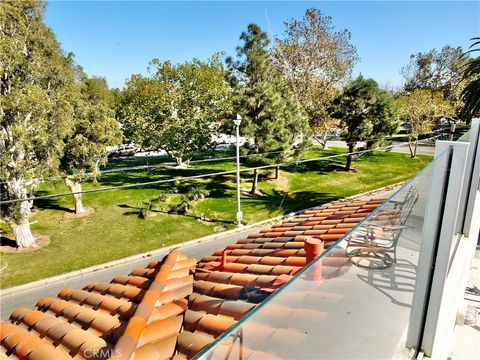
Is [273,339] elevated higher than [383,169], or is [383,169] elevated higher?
[273,339]

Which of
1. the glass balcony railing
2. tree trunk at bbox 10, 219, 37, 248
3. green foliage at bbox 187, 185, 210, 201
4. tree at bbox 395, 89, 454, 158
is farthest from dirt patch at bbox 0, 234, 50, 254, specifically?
tree at bbox 395, 89, 454, 158

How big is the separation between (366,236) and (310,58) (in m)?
29.7

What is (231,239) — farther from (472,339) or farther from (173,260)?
(472,339)

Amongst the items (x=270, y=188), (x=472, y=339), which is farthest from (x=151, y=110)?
(x=472, y=339)

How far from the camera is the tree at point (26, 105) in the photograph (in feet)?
41.3

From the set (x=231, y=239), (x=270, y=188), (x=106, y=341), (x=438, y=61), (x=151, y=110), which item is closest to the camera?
(x=106, y=341)

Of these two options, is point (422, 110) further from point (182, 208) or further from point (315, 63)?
point (182, 208)

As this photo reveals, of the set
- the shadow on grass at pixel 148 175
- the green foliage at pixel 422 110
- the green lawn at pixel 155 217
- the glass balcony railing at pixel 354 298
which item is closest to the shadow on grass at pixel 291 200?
the green lawn at pixel 155 217

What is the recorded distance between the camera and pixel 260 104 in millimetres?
19469

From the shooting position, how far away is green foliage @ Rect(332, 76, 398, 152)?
24078 mm

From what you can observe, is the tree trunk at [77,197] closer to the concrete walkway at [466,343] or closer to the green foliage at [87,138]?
the green foliage at [87,138]

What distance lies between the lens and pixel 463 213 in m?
3.11

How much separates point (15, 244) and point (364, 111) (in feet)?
77.7

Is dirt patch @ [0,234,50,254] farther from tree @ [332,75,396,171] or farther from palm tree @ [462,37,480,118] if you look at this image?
tree @ [332,75,396,171]
